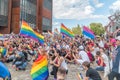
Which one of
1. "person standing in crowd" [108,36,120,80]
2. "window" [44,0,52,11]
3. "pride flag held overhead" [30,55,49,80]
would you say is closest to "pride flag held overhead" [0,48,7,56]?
"pride flag held overhead" [30,55,49,80]

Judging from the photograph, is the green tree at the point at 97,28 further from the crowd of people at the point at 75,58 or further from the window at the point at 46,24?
the crowd of people at the point at 75,58

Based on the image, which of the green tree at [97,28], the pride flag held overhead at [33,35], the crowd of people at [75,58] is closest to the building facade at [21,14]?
the crowd of people at [75,58]

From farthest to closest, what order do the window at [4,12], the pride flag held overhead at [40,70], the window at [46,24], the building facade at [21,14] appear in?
the window at [46,24] → the building facade at [21,14] → the window at [4,12] → the pride flag held overhead at [40,70]

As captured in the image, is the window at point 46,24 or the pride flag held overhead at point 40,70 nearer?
the pride flag held overhead at point 40,70

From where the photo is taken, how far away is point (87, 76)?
754 centimetres

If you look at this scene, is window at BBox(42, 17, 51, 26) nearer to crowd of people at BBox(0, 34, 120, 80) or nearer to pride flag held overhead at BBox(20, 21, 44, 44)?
crowd of people at BBox(0, 34, 120, 80)

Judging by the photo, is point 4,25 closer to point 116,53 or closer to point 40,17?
point 40,17

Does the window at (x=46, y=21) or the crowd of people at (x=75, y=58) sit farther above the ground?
the window at (x=46, y=21)

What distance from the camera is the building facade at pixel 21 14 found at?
2127 inches

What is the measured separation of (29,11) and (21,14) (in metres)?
4.80

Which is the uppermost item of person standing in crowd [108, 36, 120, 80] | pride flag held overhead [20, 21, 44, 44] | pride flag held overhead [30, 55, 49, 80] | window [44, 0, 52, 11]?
window [44, 0, 52, 11]

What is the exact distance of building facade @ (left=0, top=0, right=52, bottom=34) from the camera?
54031mm

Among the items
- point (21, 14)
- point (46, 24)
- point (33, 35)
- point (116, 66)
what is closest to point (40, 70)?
point (116, 66)

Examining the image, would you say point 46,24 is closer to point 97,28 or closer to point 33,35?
point 33,35
